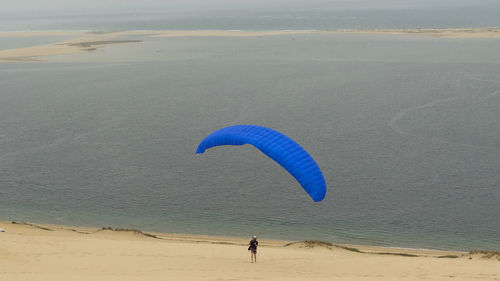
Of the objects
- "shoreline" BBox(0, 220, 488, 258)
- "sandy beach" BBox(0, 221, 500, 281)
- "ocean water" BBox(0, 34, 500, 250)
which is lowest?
"sandy beach" BBox(0, 221, 500, 281)

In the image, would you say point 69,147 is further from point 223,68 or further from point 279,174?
point 223,68

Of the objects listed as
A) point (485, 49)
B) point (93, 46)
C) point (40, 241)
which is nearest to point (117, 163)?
point (40, 241)

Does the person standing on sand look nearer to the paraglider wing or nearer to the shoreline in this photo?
the paraglider wing

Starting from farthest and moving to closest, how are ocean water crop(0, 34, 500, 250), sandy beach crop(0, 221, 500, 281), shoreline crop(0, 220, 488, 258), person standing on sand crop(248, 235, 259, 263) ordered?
ocean water crop(0, 34, 500, 250), shoreline crop(0, 220, 488, 258), person standing on sand crop(248, 235, 259, 263), sandy beach crop(0, 221, 500, 281)

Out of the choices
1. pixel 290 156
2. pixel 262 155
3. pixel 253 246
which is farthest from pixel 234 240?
pixel 262 155

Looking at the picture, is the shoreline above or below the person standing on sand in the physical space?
above

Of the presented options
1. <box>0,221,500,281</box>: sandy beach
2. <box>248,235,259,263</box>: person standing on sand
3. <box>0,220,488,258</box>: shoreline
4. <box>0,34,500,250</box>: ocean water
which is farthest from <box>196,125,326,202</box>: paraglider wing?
<box>0,34,500,250</box>: ocean water

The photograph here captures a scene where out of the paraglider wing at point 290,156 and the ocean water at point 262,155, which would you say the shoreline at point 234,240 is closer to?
the ocean water at point 262,155
